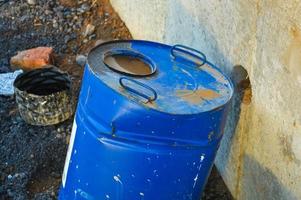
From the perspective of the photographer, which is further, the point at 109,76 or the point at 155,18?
the point at 155,18

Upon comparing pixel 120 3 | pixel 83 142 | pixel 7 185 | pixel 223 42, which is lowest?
pixel 7 185

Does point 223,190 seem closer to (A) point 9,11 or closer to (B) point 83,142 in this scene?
(B) point 83,142

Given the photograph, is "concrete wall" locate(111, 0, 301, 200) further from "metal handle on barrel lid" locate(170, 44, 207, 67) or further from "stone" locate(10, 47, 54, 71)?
"stone" locate(10, 47, 54, 71)

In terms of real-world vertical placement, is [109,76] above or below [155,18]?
above

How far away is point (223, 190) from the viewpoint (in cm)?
294

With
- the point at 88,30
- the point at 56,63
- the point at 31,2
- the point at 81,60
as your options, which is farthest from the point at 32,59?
the point at 31,2

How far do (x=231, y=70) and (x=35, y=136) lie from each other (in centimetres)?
129

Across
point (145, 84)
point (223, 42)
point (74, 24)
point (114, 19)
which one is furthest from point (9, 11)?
point (145, 84)

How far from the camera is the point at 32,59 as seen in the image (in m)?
3.90

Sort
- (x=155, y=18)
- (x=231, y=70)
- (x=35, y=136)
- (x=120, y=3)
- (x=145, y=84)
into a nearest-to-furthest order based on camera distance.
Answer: (x=145, y=84) → (x=231, y=70) → (x=35, y=136) → (x=155, y=18) → (x=120, y=3)

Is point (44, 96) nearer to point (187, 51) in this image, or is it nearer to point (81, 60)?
point (81, 60)

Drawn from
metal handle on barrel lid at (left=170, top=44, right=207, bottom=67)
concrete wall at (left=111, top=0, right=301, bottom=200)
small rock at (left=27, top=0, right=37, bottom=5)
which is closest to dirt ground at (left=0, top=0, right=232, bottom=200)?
small rock at (left=27, top=0, right=37, bottom=5)

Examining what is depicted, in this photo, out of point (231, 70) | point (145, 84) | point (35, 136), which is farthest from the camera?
point (35, 136)

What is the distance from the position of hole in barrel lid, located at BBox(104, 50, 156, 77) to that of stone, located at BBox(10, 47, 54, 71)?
1.58 meters
